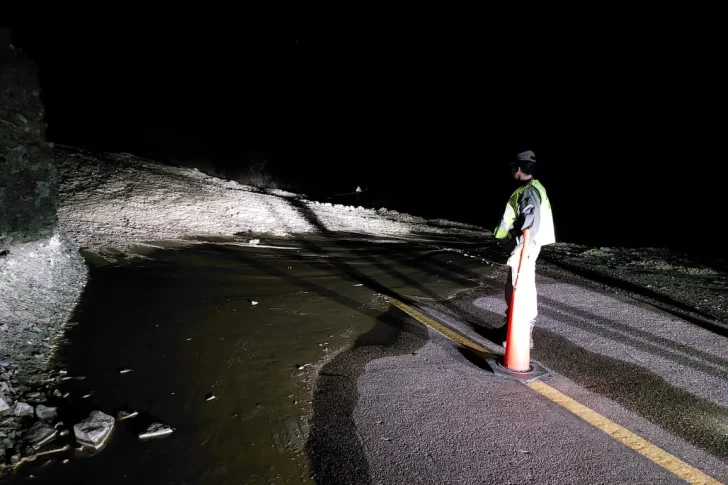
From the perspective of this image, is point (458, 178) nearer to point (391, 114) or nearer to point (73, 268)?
point (391, 114)

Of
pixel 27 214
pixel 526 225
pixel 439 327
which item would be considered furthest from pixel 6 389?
pixel 526 225

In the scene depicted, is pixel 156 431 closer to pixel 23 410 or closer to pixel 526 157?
pixel 23 410

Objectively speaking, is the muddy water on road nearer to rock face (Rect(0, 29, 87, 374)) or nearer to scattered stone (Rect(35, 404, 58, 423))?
scattered stone (Rect(35, 404, 58, 423))

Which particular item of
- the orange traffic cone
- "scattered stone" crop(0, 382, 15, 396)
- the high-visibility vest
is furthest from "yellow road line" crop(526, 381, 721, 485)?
"scattered stone" crop(0, 382, 15, 396)

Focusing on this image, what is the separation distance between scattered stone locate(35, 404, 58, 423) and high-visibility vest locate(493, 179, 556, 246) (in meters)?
3.65

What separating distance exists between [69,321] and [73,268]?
1.62 m

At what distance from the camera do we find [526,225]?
13.2 feet

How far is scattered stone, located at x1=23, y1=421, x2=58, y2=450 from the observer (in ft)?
9.23

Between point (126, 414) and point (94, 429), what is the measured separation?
0.90 feet

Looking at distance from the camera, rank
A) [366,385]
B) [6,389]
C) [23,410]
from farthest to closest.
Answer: [366,385] < [6,389] < [23,410]

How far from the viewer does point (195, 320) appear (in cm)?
488

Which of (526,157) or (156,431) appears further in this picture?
A: (526,157)

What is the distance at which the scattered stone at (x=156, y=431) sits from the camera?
9.78 ft

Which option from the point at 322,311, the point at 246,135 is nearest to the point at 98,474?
the point at 322,311
